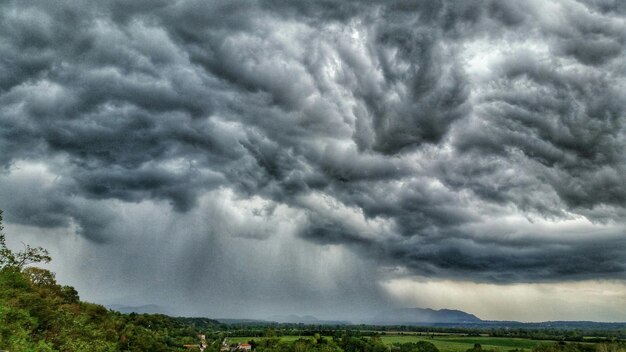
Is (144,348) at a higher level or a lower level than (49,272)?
Answer: lower

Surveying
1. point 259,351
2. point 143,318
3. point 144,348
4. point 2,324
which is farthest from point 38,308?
point 143,318

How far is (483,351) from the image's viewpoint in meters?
167

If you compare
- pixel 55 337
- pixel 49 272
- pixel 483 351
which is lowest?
pixel 483 351

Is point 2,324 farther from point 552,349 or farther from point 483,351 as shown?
point 483,351

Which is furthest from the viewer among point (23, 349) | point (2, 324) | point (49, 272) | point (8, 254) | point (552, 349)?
point (552, 349)

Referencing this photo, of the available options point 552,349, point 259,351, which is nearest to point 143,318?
point 259,351

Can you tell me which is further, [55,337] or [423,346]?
[423,346]

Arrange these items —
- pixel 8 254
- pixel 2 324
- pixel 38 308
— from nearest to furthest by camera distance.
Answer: pixel 2 324 → pixel 38 308 → pixel 8 254

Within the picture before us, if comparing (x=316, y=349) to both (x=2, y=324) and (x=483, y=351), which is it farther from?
(x=2, y=324)

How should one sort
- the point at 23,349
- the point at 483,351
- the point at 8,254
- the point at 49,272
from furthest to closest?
the point at 483,351, the point at 49,272, the point at 8,254, the point at 23,349

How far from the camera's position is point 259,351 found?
487 feet

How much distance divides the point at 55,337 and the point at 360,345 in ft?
434

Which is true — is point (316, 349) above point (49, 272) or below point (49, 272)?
below

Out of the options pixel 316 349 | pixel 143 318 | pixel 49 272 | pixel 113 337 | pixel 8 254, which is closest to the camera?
pixel 8 254
